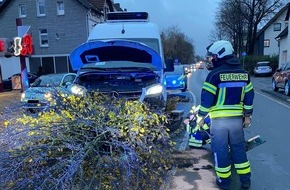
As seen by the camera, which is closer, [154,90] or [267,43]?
[154,90]

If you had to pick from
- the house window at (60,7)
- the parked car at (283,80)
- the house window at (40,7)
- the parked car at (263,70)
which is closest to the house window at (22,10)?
the house window at (40,7)

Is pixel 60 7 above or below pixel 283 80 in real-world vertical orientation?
above

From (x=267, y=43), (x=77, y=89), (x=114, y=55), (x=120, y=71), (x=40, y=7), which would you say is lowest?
(x=77, y=89)

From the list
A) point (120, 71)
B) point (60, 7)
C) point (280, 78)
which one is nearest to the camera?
point (120, 71)

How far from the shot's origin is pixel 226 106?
4.34 metres

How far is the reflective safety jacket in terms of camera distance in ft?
14.0

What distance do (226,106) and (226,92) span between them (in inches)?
7.6

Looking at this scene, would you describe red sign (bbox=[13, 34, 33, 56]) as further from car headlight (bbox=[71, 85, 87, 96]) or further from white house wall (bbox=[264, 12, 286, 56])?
white house wall (bbox=[264, 12, 286, 56])

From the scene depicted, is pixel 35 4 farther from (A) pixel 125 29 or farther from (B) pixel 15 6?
(A) pixel 125 29

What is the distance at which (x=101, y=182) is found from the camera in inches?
143

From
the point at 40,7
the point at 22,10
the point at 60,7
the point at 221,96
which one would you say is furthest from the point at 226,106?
the point at 22,10

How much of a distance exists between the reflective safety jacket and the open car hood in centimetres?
221

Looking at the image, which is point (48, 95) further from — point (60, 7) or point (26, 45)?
point (60, 7)

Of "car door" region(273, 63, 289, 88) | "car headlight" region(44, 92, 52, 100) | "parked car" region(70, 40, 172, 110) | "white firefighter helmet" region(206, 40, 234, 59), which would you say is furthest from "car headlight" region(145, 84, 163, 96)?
"car door" region(273, 63, 289, 88)
